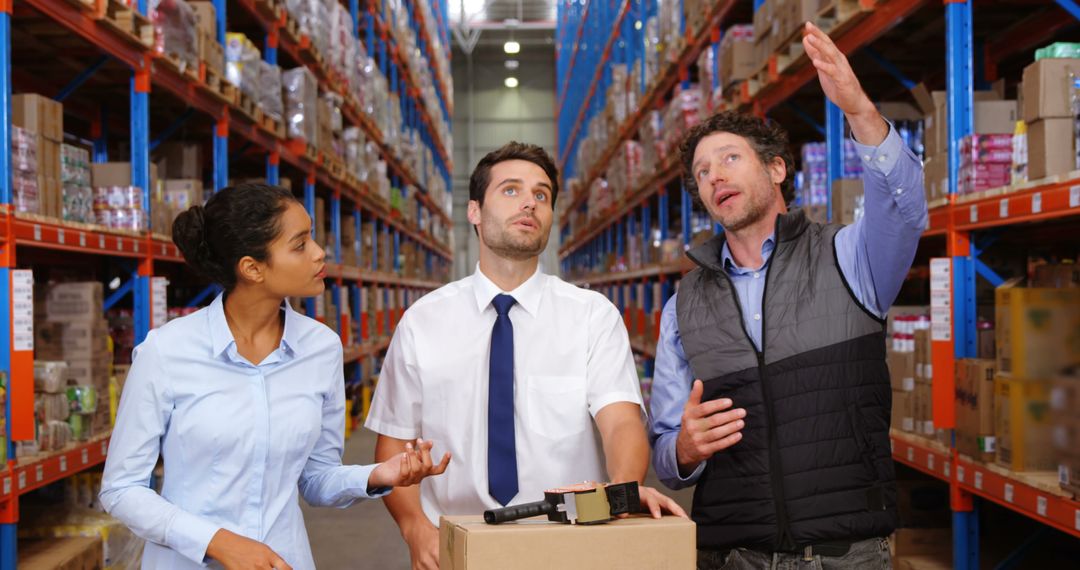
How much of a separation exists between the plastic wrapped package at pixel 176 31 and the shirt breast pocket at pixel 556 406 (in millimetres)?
3287

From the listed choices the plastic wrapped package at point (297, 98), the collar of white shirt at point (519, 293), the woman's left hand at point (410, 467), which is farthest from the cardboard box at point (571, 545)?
the plastic wrapped package at point (297, 98)

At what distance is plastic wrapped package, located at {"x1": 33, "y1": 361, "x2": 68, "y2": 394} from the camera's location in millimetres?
3895

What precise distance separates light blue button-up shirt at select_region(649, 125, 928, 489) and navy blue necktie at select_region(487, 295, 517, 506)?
1.28ft

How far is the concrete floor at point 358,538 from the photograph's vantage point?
5.36 m

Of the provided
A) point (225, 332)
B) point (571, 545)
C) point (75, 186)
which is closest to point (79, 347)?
point (75, 186)

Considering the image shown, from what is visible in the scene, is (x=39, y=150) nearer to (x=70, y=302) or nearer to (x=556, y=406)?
(x=70, y=302)

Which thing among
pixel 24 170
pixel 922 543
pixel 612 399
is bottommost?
pixel 922 543

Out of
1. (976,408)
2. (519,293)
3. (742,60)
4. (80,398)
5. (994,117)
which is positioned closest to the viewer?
(519,293)

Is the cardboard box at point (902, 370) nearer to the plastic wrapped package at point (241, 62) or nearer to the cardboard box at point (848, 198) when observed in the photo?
the cardboard box at point (848, 198)

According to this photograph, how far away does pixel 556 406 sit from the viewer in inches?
90.5

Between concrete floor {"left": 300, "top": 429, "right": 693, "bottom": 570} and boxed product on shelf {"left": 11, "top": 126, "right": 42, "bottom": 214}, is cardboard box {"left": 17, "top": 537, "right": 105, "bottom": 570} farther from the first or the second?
boxed product on shelf {"left": 11, "top": 126, "right": 42, "bottom": 214}

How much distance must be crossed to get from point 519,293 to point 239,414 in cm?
76

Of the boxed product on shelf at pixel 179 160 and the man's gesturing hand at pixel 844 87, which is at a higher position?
the boxed product on shelf at pixel 179 160

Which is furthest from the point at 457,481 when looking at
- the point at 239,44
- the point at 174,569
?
the point at 239,44
